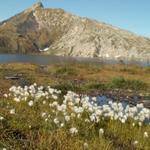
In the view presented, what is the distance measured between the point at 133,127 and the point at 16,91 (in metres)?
4.33

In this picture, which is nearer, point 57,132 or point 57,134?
point 57,134

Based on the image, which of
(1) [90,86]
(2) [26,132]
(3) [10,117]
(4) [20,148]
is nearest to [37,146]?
(4) [20,148]

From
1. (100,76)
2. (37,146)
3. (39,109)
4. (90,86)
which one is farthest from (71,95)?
(100,76)

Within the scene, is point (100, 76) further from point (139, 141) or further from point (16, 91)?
point (139, 141)

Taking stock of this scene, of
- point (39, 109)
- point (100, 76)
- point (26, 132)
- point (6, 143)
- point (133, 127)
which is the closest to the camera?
point (6, 143)

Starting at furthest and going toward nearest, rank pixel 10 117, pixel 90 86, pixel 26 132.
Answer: pixel 90 86 → pixel 10 117 → pixel 26 132

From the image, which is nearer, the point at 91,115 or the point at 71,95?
the point at 91,115

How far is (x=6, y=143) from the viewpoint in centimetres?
891

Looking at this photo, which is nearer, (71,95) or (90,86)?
(71,95)

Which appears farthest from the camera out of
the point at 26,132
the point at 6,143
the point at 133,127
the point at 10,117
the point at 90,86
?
the point at 90,86

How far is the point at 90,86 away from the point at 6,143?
20.3 meters

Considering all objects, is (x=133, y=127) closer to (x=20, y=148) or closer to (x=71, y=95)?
(x=71, y=95)

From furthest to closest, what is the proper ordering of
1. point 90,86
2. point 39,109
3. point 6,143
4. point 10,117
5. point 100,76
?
1. point 100,76
2. point 90,86
3. point 39,109
4. point 10,117
5. point 6,143

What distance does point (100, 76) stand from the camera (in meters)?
41.7
